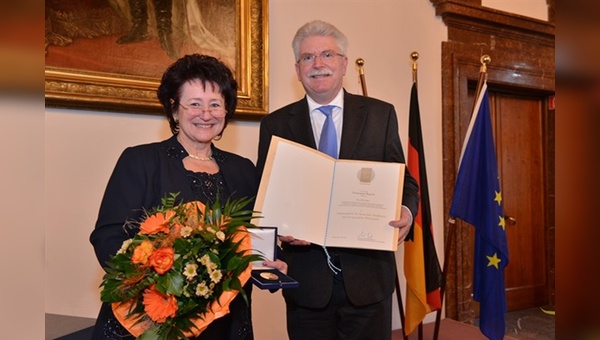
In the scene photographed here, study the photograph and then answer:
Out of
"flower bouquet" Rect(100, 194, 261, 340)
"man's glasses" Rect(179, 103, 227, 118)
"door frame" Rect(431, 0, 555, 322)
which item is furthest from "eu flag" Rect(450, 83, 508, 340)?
"flower bouquet" Rect(100, 194, 261, 340)

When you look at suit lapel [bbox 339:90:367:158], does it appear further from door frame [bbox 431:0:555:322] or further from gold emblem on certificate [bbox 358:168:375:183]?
door frame [bbox 431:0:555:322]

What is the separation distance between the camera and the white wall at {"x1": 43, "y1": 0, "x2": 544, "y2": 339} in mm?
2902

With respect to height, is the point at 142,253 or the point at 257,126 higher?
the point at 257,126

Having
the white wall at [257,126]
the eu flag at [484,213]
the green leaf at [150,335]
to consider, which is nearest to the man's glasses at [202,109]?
the green leaf at [150,335]

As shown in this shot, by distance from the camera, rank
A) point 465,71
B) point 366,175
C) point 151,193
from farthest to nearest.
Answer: point 465,71 < point 366,175 < point 151,193

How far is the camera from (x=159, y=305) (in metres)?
1.28

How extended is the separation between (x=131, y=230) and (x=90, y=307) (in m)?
1.61

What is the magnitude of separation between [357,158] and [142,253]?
→ 111 cm

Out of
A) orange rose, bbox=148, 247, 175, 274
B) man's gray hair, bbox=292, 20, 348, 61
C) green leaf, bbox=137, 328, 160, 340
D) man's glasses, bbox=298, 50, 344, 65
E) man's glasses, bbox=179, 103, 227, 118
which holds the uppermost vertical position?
man's gray hair, bbox=292, 20, 348, 61

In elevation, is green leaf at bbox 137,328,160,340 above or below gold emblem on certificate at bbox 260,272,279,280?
below

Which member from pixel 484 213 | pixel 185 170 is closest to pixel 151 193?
pixel 185 170

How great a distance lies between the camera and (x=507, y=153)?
17.6ft

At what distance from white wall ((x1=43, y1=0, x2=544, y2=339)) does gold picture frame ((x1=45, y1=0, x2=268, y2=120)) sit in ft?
0.30

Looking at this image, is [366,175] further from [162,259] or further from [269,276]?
[162,259]
